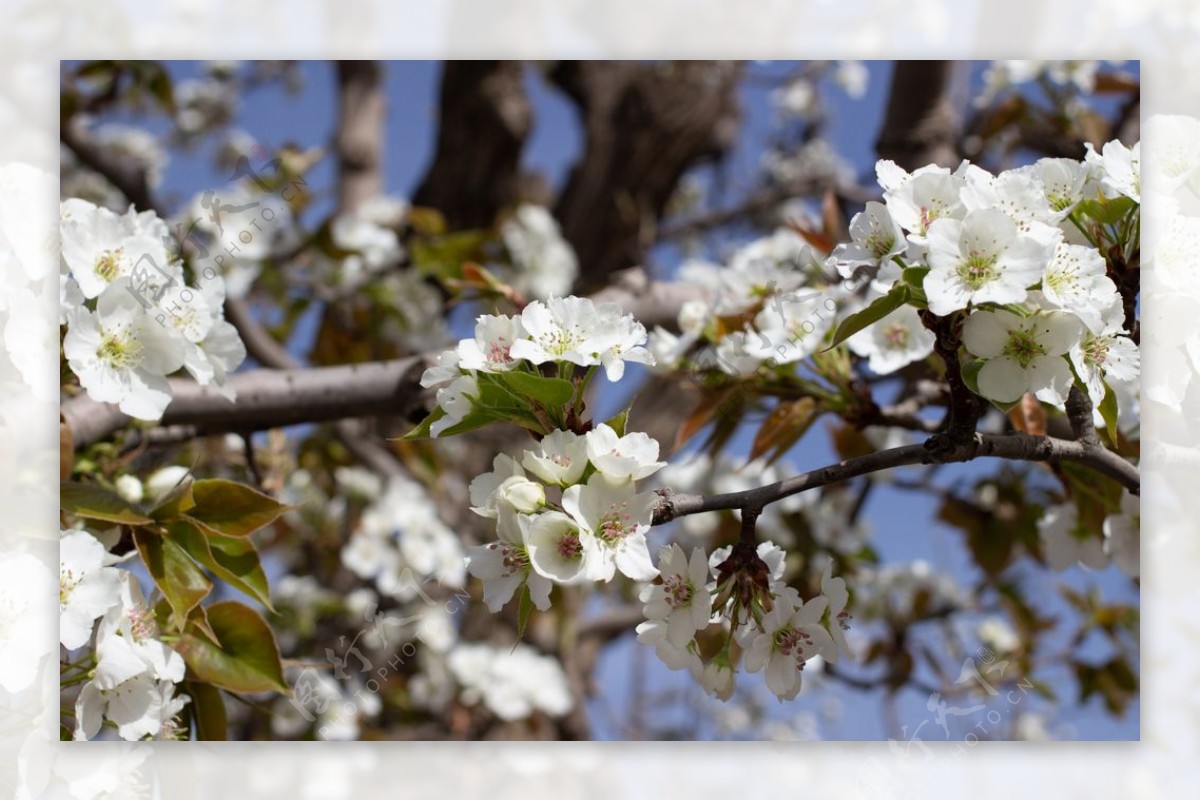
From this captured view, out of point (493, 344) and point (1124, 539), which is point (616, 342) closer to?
point (493, 344)

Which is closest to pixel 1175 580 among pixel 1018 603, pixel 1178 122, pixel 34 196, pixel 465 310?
pixel 1178 122

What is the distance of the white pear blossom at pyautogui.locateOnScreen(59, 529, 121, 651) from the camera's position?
2.71 ft

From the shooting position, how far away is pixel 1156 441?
94cm

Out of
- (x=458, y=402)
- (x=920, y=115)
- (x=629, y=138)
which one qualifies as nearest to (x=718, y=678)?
(x=458, y=402)

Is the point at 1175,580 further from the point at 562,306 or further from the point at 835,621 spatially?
the point at 562,306

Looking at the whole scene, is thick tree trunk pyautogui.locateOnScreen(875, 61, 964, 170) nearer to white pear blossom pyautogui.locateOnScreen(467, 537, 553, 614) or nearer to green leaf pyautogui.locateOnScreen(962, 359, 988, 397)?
green leaf pyautogui.locateOnScreen(962, 359, 988, 397)

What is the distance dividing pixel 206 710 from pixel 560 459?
0.46m

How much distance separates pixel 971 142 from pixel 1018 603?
2.37 ft

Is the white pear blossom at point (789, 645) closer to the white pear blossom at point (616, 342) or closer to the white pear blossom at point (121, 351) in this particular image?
the white pear blossom at point (616, 342)

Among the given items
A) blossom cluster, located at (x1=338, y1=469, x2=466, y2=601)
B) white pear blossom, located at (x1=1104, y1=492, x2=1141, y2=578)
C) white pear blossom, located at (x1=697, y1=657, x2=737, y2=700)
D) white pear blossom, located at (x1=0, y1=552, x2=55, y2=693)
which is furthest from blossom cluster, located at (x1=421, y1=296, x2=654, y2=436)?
blossom cluster, located at (x1=338, y1=469, x2=466, y2=601)

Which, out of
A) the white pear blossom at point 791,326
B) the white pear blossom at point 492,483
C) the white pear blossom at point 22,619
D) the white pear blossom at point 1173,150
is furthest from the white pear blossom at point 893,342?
the white pear blossom at point 22,619

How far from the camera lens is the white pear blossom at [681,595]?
2.32 feet

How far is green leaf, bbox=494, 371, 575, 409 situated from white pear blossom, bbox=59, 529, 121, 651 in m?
0.38

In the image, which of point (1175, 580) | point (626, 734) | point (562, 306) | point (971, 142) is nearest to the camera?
point (562, 306)
